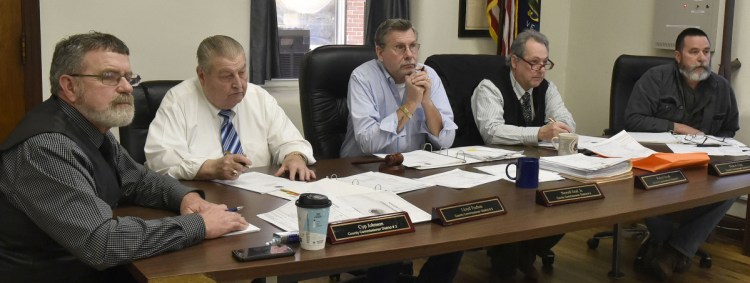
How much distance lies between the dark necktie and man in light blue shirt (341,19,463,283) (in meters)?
0.42

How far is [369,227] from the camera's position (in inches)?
72.4

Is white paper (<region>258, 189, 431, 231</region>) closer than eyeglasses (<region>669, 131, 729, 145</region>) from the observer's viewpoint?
Yes

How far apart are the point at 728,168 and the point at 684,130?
984mm

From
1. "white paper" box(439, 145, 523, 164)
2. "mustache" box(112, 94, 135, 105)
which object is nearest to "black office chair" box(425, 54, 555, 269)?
"white paper" box(439, 145, 523, 164)

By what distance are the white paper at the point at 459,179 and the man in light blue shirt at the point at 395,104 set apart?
53cm

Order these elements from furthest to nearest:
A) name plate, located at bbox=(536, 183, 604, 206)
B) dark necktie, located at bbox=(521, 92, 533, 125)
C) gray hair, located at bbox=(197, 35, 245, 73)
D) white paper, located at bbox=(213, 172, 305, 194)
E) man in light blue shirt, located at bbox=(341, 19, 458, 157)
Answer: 1. dark necktie, located at bbox=(521, 92, 533, 125)
2. man in light blue shirt, located at bbox=(341, 19, 458, 157)
3. gray hair, located at bbox=(197, 35, 245, 73)
4. white paper, located at bbox=(213, 172, 305, 194)
5. name plate, located at bbox=(536, 183, 604, 206)

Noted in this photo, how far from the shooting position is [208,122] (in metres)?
2.76

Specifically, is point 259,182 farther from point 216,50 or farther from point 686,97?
point 686,97

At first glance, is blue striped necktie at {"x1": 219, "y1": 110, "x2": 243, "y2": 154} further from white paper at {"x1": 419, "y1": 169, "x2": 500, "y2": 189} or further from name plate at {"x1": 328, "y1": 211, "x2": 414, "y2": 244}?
name plate at {"x1": 328, "y1": 211, "x2": 414, "y2": 244}

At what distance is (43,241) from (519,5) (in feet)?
12.1

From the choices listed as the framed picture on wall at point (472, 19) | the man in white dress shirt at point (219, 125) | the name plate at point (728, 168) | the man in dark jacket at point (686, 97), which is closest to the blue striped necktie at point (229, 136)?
the man in white dress shirt at point (219, 125)

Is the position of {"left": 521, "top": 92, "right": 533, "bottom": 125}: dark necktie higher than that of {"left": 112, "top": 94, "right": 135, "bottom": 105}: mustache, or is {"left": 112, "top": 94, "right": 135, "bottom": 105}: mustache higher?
{"left": 112, "top": 94, "right": 135, "bottom": 105}: mustache

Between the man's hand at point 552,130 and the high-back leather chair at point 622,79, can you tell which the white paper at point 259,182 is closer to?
the man's hand at point 552,130

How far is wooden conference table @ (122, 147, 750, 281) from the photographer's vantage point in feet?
5.33
